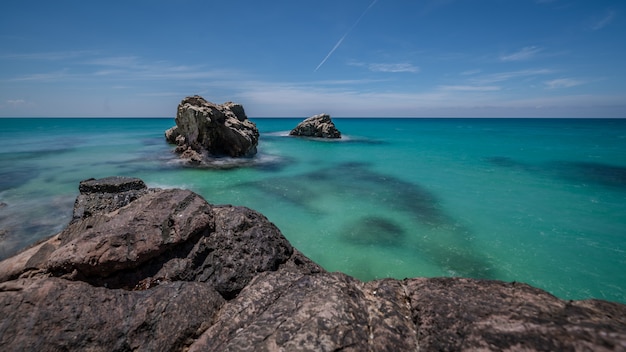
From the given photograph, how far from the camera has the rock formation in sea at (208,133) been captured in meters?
28.5

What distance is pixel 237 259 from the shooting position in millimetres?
5027

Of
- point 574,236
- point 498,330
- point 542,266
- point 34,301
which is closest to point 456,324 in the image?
point 498,330

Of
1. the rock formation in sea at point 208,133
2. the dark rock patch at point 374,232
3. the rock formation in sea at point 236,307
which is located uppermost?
the rock formation in sea at point 208,133

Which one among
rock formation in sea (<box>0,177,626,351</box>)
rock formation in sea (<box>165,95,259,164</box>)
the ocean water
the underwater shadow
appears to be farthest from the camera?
rock formation in sea (<box>165,95,259,164</box>)

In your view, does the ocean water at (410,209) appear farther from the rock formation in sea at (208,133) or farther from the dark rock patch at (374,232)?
the rock formation in sea at (208,133)

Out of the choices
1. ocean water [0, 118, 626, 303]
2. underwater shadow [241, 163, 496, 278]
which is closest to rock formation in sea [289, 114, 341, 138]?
ocean water [0, 118, 626, 303]

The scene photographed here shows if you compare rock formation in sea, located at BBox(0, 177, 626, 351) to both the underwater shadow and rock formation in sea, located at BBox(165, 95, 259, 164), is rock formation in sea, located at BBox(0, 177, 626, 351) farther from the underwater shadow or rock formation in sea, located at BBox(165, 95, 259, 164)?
rock formation in sea, located at BBox(165, 95, 259, 164)

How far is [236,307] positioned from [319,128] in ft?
187

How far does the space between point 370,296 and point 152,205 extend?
459cm

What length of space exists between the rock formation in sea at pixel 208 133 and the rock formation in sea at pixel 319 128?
28.2m

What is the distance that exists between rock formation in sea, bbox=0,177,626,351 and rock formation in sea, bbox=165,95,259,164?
2392cm

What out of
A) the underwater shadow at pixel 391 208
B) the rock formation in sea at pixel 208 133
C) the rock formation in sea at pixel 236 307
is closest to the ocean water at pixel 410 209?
the underwater shadow at pixel 391 208

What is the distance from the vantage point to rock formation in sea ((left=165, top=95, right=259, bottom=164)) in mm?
28516

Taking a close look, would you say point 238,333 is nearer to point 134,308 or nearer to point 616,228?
point 134,308
